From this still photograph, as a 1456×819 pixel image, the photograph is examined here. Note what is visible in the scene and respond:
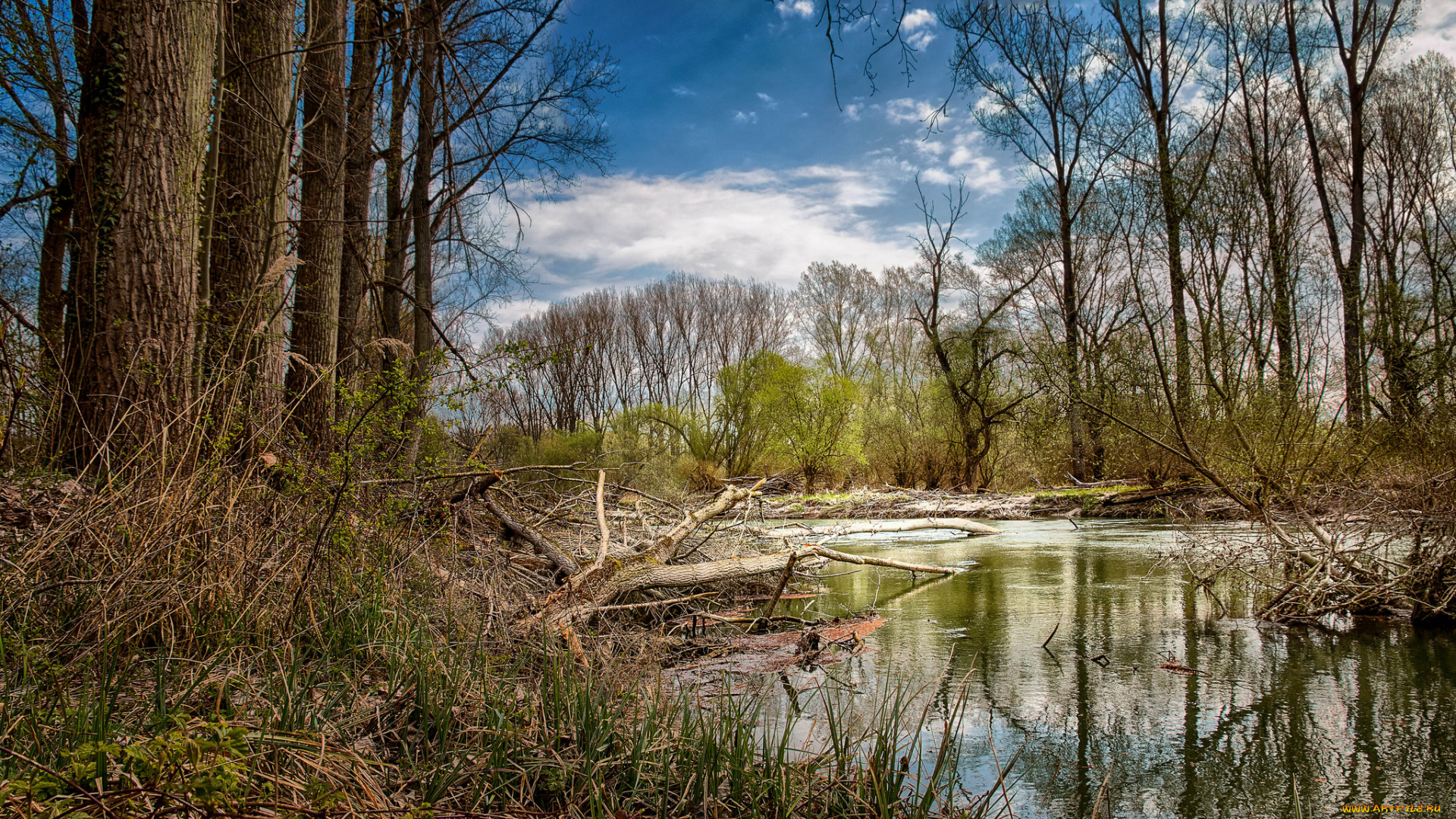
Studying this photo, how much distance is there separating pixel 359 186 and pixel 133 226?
5508mm

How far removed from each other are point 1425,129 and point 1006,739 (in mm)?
19384

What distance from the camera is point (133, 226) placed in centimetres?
370

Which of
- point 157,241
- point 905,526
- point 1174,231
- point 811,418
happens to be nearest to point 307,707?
point 157,241

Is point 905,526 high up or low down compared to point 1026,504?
down

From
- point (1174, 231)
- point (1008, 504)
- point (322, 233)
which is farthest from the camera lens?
point (1008, 504)

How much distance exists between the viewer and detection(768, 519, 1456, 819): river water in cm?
273

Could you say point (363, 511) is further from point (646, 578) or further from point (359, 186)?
point (359, 186)

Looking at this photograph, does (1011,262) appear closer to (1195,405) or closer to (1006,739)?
(1195,405)

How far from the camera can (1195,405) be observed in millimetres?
9477

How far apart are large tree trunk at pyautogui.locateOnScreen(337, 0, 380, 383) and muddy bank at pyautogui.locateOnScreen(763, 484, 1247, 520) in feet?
26.5

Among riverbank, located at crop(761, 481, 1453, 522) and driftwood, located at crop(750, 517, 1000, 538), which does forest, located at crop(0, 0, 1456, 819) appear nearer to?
riverbank, located at crop(761, 481, 1453, 522)

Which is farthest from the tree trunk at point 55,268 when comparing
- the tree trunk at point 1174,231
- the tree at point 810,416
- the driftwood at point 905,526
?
the tree at point 810,416

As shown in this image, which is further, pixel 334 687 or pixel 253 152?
pixel 253 152

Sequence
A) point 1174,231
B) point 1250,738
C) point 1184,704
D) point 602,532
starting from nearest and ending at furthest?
point 1250,738, point 1184,704, point 602,532, point 1174,231
